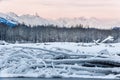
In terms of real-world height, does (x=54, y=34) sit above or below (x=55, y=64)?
above

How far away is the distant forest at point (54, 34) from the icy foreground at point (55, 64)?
279 feet

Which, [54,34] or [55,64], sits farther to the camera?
[54,34]

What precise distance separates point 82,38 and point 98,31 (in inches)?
760

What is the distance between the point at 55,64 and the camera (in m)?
24.1

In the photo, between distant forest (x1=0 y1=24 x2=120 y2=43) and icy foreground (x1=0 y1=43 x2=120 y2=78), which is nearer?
icy foreground (x1=0 y1=43 x2=120 y2=78)

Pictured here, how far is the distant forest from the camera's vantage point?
382 ft

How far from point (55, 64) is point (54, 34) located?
107 metres

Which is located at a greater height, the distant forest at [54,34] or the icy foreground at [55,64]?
the distant forest at [54,34]

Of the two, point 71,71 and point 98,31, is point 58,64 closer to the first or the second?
point 71,71

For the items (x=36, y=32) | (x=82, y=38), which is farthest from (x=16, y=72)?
(x=36, y=32)

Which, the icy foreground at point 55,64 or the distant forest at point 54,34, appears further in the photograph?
the distant forest at point 54,34

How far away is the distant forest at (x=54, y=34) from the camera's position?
116562mm

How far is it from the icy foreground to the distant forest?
84.9 m

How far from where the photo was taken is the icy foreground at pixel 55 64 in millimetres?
23141
